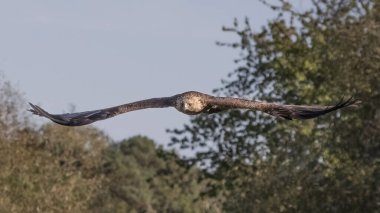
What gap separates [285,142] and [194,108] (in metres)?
23.6

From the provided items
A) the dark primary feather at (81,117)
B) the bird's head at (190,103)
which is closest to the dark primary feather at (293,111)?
the bird's head at (190,103)

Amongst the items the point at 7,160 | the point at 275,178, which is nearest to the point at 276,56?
the point at 275,178

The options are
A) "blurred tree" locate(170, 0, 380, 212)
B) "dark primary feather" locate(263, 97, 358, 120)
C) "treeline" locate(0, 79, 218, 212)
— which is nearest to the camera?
"dark primary feather" locate(263, 97, 358, 120)

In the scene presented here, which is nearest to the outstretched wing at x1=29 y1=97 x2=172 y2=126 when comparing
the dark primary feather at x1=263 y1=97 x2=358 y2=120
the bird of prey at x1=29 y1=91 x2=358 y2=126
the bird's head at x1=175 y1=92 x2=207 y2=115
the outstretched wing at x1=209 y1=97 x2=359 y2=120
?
the bird of prey at x1=29 y1=91 x2=358 y2=126

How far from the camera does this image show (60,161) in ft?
226

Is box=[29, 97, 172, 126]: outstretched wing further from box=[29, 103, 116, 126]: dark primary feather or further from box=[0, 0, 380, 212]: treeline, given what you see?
box=[0, 0, 380, 212]: treeline

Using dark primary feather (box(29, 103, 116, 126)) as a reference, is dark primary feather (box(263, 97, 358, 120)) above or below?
below

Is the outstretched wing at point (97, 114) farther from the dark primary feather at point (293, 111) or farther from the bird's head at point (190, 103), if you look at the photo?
the dark primary feather at point (293, 111)

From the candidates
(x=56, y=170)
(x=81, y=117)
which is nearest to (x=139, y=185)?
(x=56, y=170)

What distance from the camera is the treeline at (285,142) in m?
38.7

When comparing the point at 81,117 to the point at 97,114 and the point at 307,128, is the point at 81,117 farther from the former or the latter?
the point at 307,128

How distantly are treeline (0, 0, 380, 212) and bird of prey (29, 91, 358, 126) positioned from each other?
48.5 feet

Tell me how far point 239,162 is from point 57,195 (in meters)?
9.73

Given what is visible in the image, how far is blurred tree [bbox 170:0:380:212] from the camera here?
38500 mm
